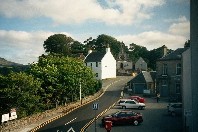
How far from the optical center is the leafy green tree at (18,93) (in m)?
36.9

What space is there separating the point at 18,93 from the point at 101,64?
1816 inches

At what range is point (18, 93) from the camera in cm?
3681

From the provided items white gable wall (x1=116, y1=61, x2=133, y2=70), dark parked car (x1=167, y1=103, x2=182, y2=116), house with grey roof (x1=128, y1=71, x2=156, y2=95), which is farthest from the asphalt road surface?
white gable wall (x1=116, y1=61, x2=133, y2=70)

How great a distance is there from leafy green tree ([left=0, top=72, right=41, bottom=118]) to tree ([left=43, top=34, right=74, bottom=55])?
236 ft

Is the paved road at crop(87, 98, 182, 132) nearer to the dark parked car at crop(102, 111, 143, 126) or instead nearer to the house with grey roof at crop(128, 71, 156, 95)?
the dark parked car at crop(102, 111, 143, 126)

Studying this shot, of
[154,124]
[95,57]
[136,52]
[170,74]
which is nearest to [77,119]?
[154,124]

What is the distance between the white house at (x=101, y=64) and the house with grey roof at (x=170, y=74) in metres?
26.9

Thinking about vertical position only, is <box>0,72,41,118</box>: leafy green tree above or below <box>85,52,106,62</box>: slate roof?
below

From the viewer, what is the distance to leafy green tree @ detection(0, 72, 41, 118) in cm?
3691

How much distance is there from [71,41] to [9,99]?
83.3m

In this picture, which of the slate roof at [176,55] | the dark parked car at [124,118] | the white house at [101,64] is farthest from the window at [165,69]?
the white house at [101,64]

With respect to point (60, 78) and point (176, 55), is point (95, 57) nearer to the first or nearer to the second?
point (176, 55)

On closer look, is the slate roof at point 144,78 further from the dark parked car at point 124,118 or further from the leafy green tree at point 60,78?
the dark parked car at point 124,118

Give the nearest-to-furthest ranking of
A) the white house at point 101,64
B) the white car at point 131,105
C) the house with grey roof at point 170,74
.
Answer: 1. the white car at point 131,105
2. the house with grey roof at point 170,74
3. the white house at point 101,64
